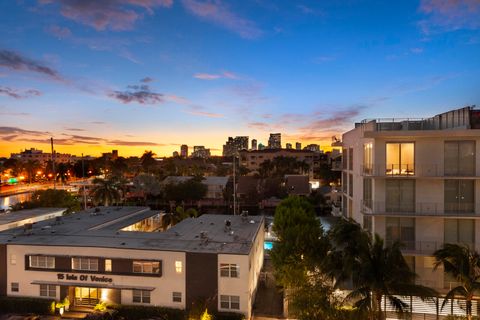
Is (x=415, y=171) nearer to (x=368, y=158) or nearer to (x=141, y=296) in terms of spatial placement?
(x=368, y=158)

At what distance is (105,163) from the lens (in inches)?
5782

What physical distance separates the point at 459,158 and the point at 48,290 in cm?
3148

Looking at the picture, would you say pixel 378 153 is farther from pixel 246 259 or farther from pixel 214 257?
pixel 214 257

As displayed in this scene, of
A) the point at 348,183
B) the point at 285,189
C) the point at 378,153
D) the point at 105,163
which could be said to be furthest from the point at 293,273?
the point at 105,163

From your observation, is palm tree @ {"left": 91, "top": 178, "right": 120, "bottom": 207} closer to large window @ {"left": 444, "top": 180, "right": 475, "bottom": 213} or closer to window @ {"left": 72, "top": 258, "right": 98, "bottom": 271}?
window @ {"left": 72, "top": 258, "right": 98, "bottom": 271}

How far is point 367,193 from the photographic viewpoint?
2748cm

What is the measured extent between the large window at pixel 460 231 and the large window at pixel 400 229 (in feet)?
7.48

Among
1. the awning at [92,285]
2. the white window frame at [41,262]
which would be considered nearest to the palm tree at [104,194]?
the white window frame at [41,262]

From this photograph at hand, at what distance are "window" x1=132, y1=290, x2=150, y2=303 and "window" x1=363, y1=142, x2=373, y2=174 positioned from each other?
61.1ft

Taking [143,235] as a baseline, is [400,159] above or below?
above

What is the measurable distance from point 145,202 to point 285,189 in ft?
110

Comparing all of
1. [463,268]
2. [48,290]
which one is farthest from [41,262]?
[463,268]

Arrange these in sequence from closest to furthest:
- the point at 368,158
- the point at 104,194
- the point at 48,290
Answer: the point at 48,290 < the point at 368,158 < the point at 104,194

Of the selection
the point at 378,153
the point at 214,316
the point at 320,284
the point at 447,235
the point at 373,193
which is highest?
the point at 378,153
